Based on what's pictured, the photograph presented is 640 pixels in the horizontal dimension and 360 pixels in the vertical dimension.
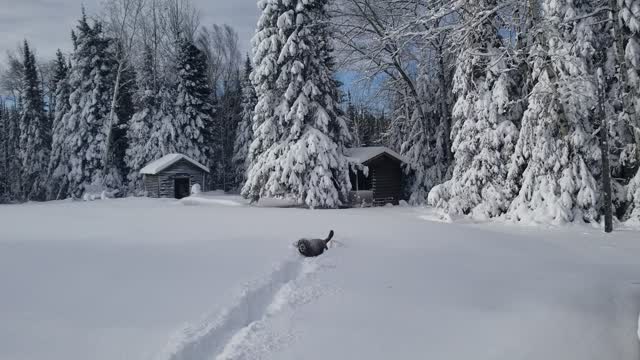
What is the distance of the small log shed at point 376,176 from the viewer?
2606cm

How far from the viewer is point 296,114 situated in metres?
23.3

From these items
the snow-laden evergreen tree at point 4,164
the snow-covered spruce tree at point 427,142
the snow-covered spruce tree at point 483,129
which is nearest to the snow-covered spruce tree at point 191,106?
the snow-laden evergreen tree at point 4,164

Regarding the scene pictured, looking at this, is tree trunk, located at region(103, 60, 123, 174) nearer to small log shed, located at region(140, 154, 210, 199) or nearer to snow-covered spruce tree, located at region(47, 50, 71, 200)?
small log shed, located at region(140, 154, 210, 199)

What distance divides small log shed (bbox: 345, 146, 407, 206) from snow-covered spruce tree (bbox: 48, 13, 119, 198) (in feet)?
68.4

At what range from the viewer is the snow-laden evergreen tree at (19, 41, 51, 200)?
1583 inches

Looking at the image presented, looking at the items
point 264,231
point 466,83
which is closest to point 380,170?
point 466,83

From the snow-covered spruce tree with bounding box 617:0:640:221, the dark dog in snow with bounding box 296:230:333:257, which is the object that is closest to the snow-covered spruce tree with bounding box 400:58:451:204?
the snow-covered spruce tree with bounding box 617:0:640:221

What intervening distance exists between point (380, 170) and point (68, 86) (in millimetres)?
28988

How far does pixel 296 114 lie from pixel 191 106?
19.7m

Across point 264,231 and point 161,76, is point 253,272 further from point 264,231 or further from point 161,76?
point 161,76

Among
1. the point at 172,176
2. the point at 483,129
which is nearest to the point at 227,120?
the point at 172,176

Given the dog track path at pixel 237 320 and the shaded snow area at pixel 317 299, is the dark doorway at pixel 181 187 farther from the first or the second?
the dog track path at pixel 237 320

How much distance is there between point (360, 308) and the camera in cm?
612

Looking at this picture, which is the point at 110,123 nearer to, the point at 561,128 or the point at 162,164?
the point at 162,164
